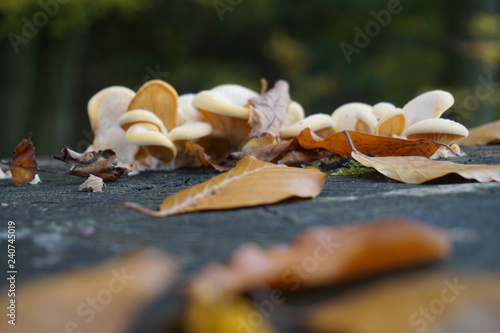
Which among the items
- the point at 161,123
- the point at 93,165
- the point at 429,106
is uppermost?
the point at 429,106

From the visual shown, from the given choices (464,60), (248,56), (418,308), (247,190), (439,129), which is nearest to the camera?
(418,308)

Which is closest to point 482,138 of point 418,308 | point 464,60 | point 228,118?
point 228,118

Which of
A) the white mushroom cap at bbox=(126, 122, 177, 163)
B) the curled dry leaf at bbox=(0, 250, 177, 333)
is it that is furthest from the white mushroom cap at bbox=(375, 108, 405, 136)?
the curled dry leaf at bbox=(0, 250, 177, 333)

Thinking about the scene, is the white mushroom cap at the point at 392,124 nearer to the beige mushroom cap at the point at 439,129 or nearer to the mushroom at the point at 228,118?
the beige mushroom cap at the point at 439,129

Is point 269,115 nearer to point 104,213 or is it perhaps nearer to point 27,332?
point 104,213

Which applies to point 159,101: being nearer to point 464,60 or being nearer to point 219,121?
point 219,121

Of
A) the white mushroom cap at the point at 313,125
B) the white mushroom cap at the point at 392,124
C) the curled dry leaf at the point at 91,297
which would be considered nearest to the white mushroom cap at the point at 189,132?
the white mushroom cap at the point at 313,125
